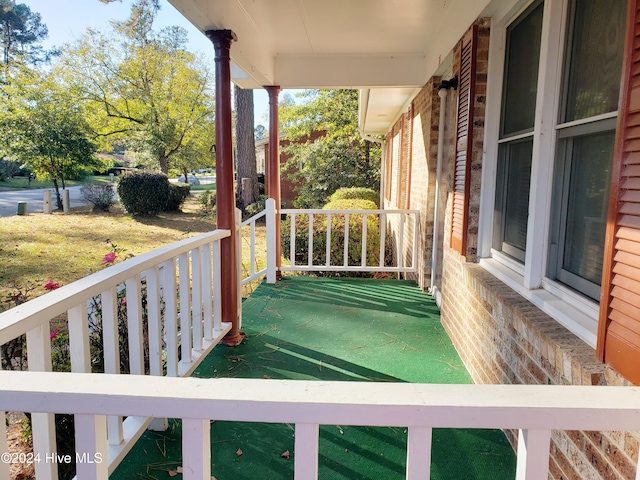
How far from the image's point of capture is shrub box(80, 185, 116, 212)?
13812mm

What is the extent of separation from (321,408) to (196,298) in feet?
7.04

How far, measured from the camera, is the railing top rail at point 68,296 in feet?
3.67

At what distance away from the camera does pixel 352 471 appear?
6.16 feet

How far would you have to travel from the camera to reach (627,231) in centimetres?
116

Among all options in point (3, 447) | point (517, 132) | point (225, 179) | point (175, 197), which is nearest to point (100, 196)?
point (175, 197)

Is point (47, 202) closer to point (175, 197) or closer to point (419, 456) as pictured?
point (175, 197)

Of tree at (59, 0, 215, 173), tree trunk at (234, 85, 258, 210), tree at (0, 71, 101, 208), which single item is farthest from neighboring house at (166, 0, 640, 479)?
tree at (59, 0, 215, 173)

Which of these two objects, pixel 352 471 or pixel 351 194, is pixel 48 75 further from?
pixel 352 471

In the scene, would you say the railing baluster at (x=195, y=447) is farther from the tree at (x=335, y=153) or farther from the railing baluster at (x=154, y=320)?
the tree at (x=335, y=153)

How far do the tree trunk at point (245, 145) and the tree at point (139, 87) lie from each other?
3.03m

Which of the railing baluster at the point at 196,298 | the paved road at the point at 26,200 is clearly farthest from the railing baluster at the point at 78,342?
the paved road at the point at 26,200

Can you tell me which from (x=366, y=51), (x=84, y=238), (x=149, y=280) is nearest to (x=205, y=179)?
(x=84, y=238)

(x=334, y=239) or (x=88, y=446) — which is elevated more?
(x=88, y=446)

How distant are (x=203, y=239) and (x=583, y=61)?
2221 mm
